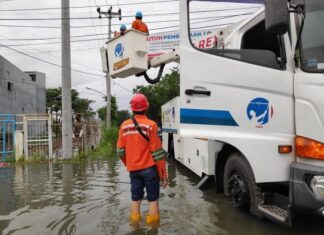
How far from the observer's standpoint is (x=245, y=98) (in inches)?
172

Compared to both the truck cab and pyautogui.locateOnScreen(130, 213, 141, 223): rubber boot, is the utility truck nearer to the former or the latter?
the truck cab


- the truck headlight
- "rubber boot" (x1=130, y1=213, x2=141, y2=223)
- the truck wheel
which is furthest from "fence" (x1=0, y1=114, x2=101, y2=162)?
the truck headlight

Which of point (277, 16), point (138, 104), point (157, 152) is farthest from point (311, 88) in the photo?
point (138, 104)

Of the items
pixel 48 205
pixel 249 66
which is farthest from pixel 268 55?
pixel 48 205

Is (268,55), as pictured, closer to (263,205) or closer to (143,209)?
(263,205)

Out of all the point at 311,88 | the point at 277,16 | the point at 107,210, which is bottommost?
the point at 107,210

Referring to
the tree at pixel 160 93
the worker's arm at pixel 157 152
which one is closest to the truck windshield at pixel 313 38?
the worker's arm at pixel 157 152

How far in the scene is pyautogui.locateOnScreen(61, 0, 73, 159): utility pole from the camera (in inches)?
558

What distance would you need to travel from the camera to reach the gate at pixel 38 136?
547 inches

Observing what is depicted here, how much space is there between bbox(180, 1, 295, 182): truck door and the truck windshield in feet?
0.84

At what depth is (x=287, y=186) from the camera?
4148 millimetres

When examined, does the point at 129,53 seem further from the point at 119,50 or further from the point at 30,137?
the point at 30,137

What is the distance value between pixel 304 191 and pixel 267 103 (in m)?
1.02

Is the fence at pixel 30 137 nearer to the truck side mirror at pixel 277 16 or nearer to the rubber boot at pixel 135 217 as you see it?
the rubber boot at pixel 135 217
